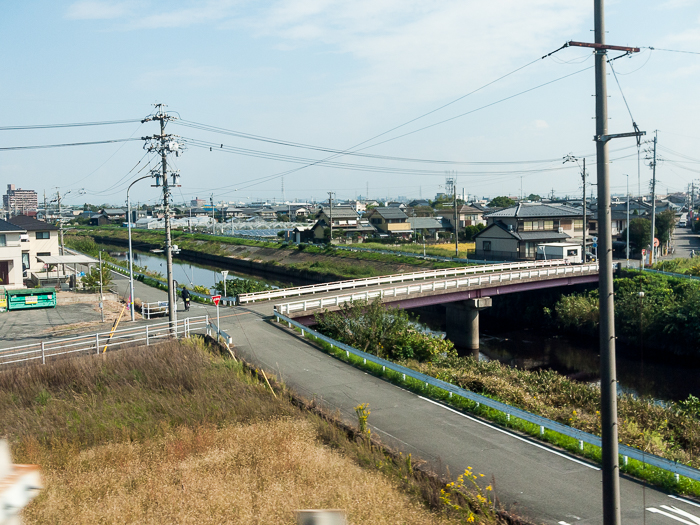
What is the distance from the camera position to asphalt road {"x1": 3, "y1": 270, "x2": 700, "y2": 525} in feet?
29.1

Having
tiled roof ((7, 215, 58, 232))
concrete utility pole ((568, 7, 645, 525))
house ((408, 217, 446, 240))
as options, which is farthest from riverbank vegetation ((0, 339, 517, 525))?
house ((408, 217, 446, 240))

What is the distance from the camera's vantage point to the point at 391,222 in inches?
3270

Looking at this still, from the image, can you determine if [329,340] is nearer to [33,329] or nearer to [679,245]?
[33,329]

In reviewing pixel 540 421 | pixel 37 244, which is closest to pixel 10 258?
pixel 37 244

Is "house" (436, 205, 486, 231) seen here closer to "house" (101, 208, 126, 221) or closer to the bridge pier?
the bridge pier

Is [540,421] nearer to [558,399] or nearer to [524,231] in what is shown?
[558,399]

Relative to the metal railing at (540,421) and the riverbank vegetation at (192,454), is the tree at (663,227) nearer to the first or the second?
the metal railing at (540,421)

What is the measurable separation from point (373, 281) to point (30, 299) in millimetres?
20025

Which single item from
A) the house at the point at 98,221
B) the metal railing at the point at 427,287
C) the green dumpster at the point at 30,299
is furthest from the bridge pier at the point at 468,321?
the house at the point at 98,221

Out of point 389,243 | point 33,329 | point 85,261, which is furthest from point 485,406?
point 389,243

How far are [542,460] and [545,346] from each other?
2352cm

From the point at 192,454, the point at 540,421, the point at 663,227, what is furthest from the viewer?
the point at 663,227

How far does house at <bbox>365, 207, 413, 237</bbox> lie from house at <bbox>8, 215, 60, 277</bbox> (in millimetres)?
46742

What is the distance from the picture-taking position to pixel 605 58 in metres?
5.95
